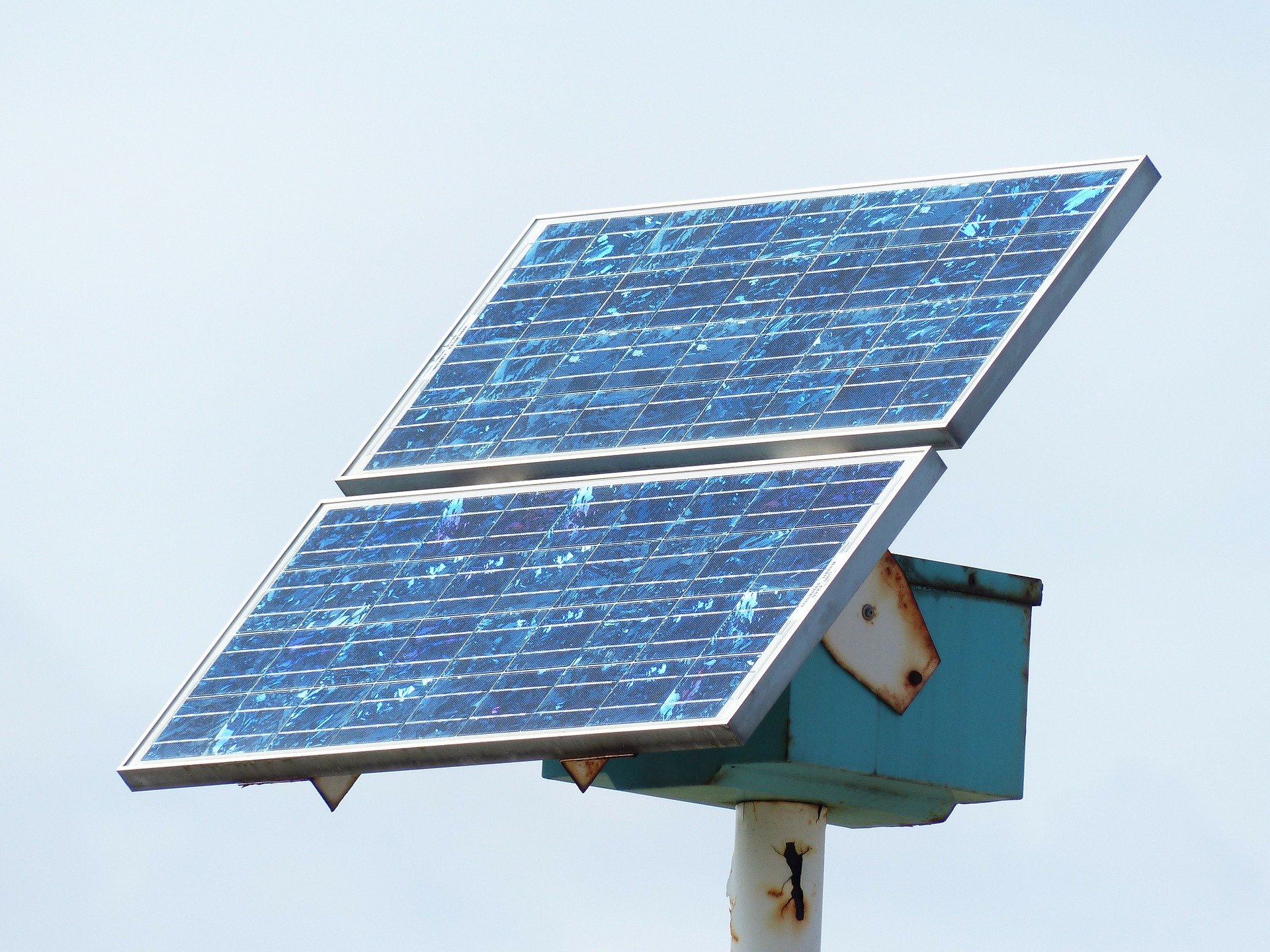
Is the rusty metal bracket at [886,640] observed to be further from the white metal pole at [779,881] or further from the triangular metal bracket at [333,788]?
the triangular metal bracket at [333,788]

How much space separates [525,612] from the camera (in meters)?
14.8

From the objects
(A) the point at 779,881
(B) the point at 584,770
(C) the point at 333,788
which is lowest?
(C) the point at 333,788

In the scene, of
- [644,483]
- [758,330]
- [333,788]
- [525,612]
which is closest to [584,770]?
[525,612]

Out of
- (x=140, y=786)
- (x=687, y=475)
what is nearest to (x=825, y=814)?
(x=687, y=475)

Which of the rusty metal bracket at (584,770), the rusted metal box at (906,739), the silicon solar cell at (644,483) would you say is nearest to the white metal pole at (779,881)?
the rusted metal box at (906,739)

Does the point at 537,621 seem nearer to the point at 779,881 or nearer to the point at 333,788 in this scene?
the point at 333,788

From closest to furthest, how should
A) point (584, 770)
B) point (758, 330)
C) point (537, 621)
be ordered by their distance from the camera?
1. point (584, 770)
2. point (537, 621)
3. point (758, 330)

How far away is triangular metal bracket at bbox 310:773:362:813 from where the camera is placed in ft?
48.5

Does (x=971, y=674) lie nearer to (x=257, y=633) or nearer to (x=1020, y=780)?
(x=1020, y=780)

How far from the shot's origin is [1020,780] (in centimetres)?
1631

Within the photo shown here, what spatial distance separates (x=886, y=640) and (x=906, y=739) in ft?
1.47

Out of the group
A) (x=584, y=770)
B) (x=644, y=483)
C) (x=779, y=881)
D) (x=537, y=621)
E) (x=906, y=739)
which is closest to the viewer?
(x=584, y=770)

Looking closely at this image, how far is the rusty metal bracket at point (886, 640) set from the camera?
51.1 feet

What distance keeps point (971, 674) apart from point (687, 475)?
Result: 1.78 metres
